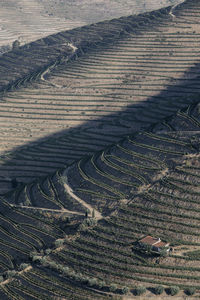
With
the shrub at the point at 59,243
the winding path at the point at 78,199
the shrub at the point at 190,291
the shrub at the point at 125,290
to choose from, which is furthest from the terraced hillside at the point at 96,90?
the shrub at the point at 190,291

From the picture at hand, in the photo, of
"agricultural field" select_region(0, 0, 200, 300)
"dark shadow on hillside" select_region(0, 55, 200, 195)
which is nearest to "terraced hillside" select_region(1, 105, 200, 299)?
"agricultural field" select_region(0, 0, 200, 300)

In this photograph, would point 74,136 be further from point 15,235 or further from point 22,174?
point 15,235

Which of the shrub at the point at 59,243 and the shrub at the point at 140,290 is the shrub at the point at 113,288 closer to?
the shrub at the point at 140,290

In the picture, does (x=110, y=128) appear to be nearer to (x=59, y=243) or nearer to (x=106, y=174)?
(x=106, y=174)

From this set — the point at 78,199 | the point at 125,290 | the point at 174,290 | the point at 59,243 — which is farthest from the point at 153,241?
the point at 78,199

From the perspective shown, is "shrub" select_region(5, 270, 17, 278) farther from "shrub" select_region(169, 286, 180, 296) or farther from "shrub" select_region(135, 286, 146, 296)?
"shrub" select_region(169, 286, 180, 296)

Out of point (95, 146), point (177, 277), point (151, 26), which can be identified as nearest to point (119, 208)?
point (177, 277)
